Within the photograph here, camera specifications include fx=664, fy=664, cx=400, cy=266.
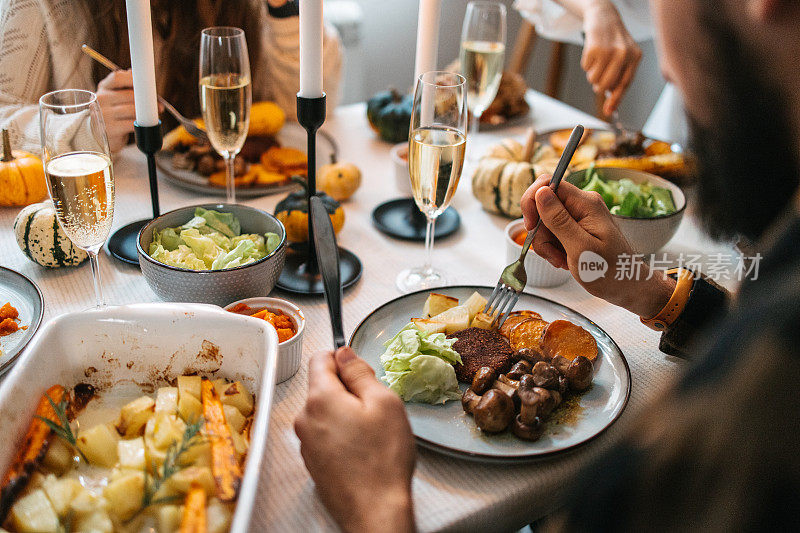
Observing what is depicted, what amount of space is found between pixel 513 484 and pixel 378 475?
191 millimetres

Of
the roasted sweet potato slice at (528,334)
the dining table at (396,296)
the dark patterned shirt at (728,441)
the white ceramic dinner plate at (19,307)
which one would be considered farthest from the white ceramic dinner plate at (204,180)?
the dark patterned shirt at (728,441)

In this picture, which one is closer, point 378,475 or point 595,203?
point 378,475

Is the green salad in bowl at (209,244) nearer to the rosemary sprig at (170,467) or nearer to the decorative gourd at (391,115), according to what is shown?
the rosemary sprig at (170,467)

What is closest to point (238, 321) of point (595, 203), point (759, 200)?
point (595, 203)

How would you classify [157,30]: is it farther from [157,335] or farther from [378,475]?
[378,475]

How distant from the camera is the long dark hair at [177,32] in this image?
160 cm

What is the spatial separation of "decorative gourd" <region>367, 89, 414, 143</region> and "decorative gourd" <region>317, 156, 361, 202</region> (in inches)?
12.7

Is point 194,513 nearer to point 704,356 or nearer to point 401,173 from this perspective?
point 704,356

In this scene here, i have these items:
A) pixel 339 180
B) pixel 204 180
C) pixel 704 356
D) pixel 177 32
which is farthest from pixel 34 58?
pixel 704 356

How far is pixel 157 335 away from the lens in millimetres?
876

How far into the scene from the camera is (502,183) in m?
1.47

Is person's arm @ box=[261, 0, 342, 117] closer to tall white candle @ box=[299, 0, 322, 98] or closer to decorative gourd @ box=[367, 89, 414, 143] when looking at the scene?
decorative gourd @ box=[367, 89, 414, 143]

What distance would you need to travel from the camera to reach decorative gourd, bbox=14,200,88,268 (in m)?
1.14

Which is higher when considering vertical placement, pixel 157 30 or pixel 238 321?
pixel 157 30
